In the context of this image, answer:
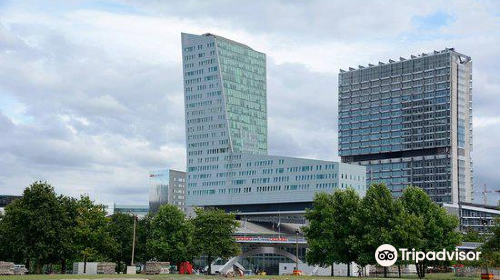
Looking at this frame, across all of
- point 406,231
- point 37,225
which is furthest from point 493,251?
point 37,225

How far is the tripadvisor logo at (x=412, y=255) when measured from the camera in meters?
108

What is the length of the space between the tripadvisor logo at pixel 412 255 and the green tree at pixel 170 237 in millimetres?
40857

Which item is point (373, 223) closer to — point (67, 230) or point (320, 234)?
point (320, 234)

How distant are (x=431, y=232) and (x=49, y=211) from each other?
6407 cm

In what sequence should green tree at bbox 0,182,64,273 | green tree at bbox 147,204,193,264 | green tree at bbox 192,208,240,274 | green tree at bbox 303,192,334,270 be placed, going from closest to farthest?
1. green tree at bbox 0,182,64,273
2. green tree at bbox 303,192,334,270
3. green tree at bbox 147,204,193,264
4. green tree at bbox 192,208,240,274

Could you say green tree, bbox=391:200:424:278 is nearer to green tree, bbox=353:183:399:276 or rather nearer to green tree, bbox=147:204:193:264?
green tree, bbox=353:183:399:276

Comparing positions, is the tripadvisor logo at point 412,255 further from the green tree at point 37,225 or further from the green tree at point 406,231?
the green tree at point 37,225

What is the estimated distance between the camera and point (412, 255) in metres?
109

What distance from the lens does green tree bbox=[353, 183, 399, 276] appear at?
110 metres

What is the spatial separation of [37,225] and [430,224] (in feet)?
213

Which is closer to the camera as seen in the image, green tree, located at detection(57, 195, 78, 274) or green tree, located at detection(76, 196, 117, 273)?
green tree, located at detection(57, 195, 78, 274)

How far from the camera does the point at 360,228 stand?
374ft

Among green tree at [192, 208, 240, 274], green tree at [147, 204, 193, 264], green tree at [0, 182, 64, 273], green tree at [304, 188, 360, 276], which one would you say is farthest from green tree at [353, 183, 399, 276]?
green tree at [0, 182, 64, 273]

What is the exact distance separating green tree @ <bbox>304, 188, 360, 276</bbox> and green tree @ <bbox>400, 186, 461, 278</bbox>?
32.3 feet
